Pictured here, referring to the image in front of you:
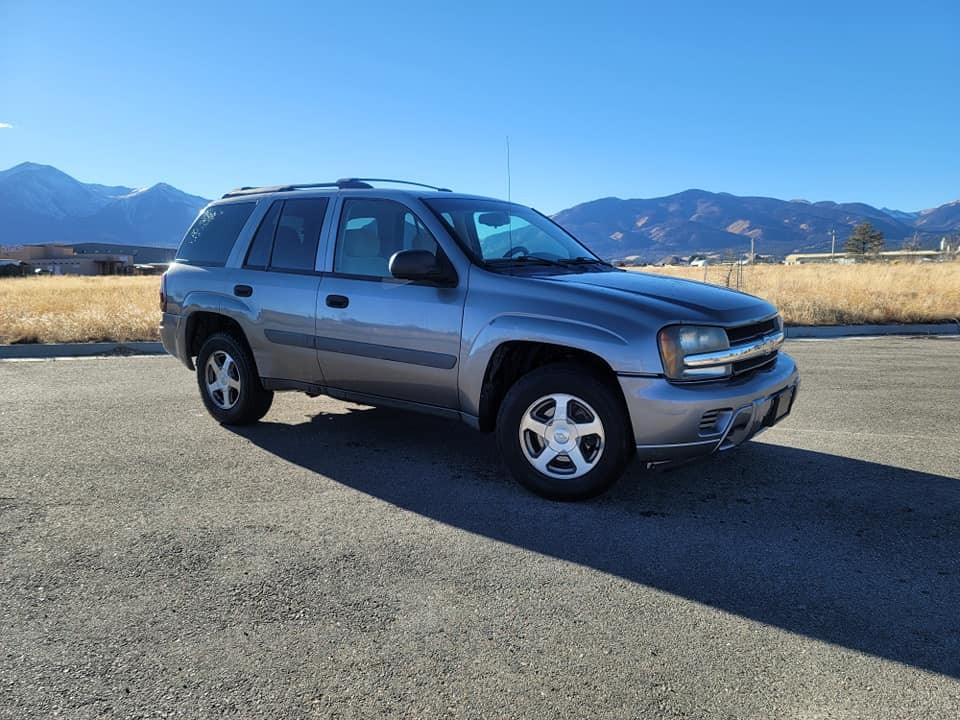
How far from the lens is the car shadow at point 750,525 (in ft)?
9.07

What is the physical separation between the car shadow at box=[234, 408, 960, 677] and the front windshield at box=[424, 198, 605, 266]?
Answer: 141cm

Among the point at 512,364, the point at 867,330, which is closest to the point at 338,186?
the point at 512,364

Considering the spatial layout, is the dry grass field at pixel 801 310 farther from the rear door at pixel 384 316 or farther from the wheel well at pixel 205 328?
the rear door at pixel 384 316

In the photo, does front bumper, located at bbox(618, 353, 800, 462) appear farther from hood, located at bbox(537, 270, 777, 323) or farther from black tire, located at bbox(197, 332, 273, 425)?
black tire, located at bbox(197, 332, 273, 425)

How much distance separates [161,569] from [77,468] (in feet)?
6.44

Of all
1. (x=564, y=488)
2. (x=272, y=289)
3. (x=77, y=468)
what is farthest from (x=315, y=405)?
(x=564, y=488)

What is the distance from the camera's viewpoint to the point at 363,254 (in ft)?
15.7

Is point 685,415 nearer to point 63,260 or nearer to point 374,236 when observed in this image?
point 374,236

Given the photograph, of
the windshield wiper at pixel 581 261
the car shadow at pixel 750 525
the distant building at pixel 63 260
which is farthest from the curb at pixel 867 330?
the distant building at pixel 63 260

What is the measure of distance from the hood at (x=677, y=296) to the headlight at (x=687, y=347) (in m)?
0.07

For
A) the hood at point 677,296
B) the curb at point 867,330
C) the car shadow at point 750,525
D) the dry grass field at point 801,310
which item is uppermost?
the hood at point 677,296

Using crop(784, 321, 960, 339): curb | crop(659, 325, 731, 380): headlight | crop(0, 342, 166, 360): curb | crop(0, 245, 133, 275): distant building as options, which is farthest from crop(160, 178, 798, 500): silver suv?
crop(0, 245, 133, 275): distant building

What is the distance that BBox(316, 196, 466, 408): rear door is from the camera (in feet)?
14.2

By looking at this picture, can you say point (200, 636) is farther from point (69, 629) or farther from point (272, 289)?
point (272, 289)
